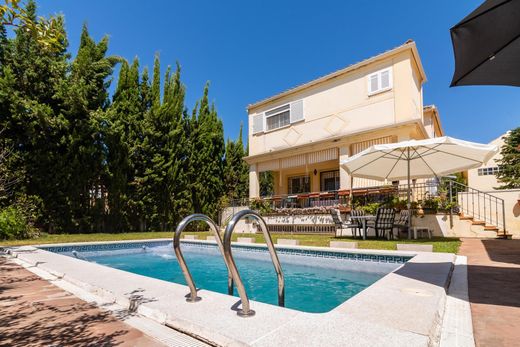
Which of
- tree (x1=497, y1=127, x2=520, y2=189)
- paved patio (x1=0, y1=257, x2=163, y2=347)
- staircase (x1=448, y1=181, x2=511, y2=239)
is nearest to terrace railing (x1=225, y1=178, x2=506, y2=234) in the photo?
staircase (x1=448, y1=181, x2=511, y2=239)

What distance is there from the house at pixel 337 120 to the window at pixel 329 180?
0.02m

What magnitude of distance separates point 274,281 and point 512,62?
19.0 feet

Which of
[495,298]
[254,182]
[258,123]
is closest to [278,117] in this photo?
[258,123]

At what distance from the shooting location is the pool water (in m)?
5.75

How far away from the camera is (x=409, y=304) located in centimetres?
327

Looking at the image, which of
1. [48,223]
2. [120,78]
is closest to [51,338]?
[48,223]

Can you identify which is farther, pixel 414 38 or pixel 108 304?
pixel 414 38

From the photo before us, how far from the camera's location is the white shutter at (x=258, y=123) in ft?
71.9

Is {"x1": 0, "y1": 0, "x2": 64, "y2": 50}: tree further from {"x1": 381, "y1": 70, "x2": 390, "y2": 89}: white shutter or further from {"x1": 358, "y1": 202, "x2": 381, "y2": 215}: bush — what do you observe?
{"x1": 381, "y1": 70, "x2": 390, "y2": 89}: white shutter

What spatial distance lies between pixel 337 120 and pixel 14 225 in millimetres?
16503

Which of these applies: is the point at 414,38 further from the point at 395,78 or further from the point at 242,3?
the point at 242,3

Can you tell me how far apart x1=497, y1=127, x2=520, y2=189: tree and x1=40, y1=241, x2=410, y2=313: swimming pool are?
1101 inches

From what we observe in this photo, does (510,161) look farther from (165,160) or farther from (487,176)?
(165,160)

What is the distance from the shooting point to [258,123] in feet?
72.6
